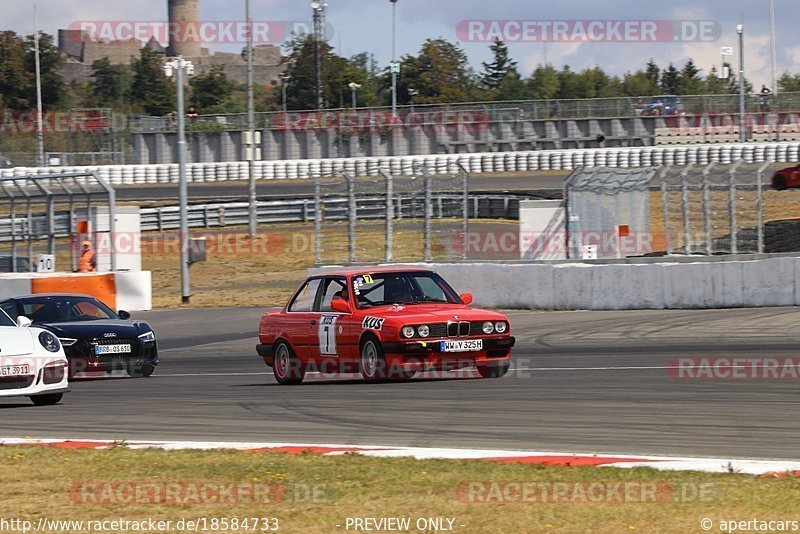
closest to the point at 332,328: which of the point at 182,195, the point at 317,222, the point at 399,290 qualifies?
the point at 399,290

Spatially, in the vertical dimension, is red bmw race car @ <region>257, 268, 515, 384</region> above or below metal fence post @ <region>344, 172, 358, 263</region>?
below

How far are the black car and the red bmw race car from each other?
6.60 ft

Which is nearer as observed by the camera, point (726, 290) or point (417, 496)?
point (417, 496)

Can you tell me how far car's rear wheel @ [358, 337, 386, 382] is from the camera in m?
11.8

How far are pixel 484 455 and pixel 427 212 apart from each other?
13887 millimetres

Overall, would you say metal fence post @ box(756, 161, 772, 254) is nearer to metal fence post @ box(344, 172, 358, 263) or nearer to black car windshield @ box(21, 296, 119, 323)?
metal fence post @ box(344, 172, 358, 263)

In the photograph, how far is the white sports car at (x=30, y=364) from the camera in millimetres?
10766

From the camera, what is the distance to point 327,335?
1239 cm

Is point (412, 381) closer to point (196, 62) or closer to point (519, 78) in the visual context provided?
point (519, 78)

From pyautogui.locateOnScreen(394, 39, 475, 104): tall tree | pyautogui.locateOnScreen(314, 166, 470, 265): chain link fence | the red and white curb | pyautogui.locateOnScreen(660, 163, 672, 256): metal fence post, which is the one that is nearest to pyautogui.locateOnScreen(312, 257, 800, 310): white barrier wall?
pyautogui.locateOnScreen(314, 166, 470, 265): chain link fence

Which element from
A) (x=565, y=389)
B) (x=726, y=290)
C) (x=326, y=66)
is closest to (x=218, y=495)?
(x=565, y=389)

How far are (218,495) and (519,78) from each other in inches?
3661

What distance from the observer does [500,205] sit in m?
38.0
